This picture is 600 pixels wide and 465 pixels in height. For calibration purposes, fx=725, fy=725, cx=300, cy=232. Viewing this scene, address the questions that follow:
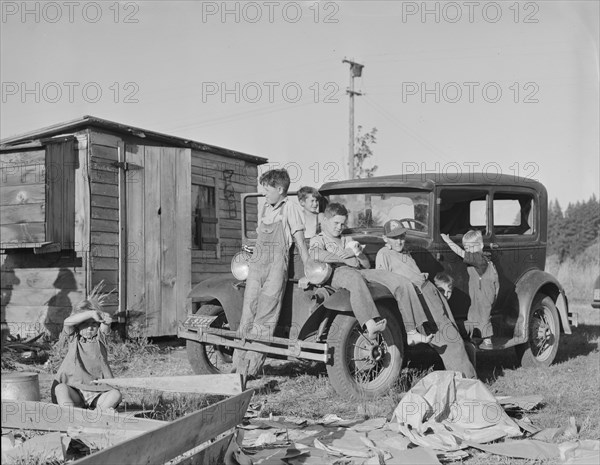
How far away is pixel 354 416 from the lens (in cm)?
557

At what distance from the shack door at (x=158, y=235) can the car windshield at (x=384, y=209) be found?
329 cm

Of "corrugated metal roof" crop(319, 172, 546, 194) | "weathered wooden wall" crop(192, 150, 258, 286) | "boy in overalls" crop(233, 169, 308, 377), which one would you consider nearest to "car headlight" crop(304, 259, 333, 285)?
"boy in overalls" crop(233, 169, 308, 377)

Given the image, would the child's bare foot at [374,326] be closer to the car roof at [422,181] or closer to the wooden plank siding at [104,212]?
the car roof at [422,181]

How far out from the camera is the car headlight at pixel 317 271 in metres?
6.21

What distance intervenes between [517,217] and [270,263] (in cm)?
363

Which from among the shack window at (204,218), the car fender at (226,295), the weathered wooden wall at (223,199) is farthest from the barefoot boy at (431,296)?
the shack window at (204,218)

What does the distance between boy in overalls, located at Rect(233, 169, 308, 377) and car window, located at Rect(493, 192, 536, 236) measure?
3.10 metres

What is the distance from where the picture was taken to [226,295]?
22.7ft

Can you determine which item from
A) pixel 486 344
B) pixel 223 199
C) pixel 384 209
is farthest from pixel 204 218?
pixel 486 344

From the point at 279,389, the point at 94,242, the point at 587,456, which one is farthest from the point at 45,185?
the point at 587,456

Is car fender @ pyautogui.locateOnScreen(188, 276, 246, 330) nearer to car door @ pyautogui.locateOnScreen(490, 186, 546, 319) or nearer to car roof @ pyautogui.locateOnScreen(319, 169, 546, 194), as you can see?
car roof @ pyautogui.locateOnScreen(319, 169, 546, 194)

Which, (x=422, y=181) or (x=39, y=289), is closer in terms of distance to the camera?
(x=422, y=181)

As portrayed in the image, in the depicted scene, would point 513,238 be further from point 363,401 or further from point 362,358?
point 363,401

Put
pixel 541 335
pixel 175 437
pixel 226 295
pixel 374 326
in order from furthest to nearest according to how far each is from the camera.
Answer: pixel 541 335
pixel 226 295
pixel 374 326
pixel 175 437
